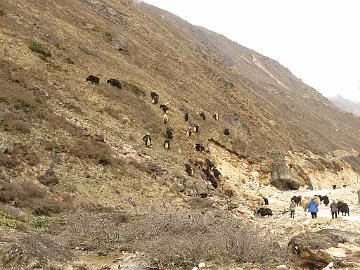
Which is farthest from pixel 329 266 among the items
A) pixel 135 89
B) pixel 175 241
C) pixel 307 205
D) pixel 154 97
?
pixel 135 89

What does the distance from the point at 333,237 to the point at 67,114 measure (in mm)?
22181

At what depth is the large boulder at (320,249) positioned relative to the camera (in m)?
7.89

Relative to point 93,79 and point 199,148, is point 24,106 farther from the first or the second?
point 199,148

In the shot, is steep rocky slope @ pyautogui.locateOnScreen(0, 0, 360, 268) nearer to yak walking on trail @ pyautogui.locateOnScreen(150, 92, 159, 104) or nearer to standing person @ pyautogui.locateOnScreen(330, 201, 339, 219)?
yak walking on trail @ pyautogui.locateOnScreen(150, 92, 159, 104)

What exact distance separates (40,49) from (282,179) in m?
23.6

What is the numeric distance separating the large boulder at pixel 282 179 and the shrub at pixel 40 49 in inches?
870

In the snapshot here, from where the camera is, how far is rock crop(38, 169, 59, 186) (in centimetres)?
1992

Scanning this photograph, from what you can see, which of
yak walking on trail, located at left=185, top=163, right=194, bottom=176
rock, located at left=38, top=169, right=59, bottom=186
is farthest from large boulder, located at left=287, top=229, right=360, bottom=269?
yak walking on trail, located at left=185, top=163, right=194, bottom=176

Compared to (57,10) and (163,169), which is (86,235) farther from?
(57,10)

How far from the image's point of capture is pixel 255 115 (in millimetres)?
53625

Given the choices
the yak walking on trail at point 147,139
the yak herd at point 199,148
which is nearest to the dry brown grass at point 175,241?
the yak herd at point 199,148

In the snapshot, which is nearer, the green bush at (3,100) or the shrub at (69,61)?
the green bush at (3,100)

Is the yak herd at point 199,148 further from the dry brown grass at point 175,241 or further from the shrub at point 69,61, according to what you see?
the dry brown grass at point 175,241

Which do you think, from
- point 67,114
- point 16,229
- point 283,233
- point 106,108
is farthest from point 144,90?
point 16,229
